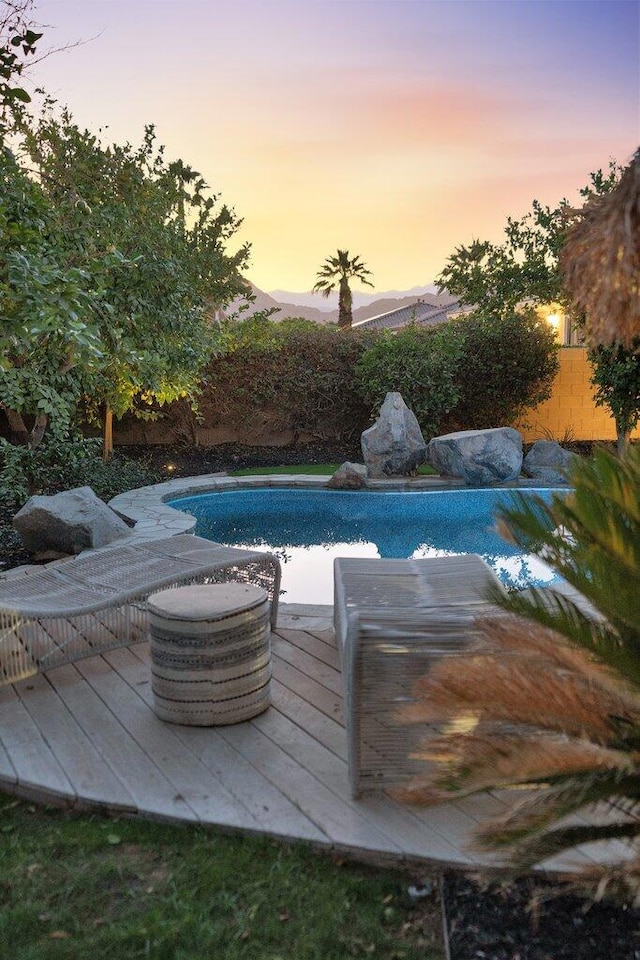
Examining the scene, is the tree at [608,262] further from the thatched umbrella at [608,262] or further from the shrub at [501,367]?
the shrub at [501,367]

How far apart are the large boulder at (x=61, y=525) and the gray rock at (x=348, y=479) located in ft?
14.1

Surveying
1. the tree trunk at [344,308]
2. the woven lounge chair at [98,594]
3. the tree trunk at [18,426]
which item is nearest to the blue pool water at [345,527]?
the woven lounge chair at [98,594]

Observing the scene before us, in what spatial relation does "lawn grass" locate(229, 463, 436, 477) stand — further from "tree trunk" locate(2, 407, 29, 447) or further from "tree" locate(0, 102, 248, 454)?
"tree trunk" locate(2, 407, 29, 447)

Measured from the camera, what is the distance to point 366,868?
94.7 inches

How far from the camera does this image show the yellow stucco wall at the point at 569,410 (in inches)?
558

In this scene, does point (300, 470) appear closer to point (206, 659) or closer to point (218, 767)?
point (206, 659)

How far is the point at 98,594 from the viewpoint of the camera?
149 inches

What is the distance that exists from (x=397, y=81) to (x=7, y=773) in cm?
951

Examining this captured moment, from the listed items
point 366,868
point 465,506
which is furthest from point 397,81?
point 366,868

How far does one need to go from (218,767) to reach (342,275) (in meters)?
33.0

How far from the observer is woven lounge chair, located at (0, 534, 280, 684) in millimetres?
3645

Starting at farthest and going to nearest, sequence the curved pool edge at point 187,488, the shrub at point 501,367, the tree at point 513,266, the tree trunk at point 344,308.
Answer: the tree trunk at point 344,308, the tree at point 513,266, the shrub at point 501,367, the curved pool edge at point 187,488

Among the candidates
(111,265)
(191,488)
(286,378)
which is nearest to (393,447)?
(191,488)

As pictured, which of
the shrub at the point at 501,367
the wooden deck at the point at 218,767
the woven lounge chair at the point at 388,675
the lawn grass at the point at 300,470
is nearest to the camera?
the wooden deck at the point at 218,767
